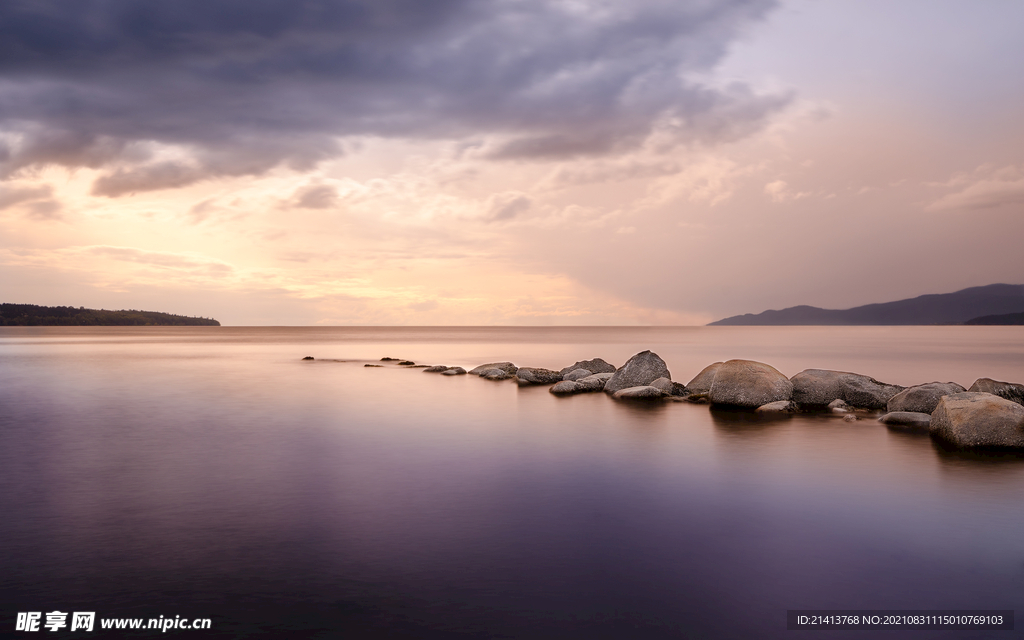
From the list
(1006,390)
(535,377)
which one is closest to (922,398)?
(1006,390)

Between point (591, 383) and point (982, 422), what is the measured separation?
52.0 ft

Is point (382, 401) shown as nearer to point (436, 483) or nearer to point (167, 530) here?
point (436, 483)

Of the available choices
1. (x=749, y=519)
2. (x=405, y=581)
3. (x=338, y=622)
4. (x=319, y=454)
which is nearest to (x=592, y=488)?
(x=749, y=519)

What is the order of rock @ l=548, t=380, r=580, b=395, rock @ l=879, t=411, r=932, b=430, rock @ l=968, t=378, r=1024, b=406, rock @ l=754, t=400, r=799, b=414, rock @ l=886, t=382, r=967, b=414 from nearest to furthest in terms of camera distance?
rock @ l=968, t=378, r=1024, b=406, rock @ l=879, t=411, r=932, b=430, rock @ l=886, t=382, r=967, b=414, rock @ l=754, t=400, r=799, b=414, rock @ l=548, t=380, r=580, b=395

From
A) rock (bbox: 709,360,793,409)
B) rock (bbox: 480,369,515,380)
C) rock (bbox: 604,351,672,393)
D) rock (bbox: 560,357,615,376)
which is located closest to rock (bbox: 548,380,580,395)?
rock (bbox: 604,351,672,393)

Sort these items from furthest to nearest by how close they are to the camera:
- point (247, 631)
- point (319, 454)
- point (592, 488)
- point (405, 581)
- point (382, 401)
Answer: point (382, 401) < point (319, 454) < point (592, 488) < point (405, 581) < point (247, 631)

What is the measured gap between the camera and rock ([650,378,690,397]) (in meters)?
25.8

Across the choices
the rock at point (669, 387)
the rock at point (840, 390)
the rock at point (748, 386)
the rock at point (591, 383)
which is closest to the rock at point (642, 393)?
the rock at point (669, 387)

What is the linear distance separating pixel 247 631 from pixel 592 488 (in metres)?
7.05

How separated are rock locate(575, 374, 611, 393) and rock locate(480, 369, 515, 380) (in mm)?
7866

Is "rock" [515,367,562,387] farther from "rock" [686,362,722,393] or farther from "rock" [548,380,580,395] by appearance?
"rock" [686,362,722,393]

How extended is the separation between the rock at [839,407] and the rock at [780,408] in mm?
1221

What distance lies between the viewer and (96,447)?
15.7 m

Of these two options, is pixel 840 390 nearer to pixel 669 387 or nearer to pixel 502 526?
pixel 669 387
